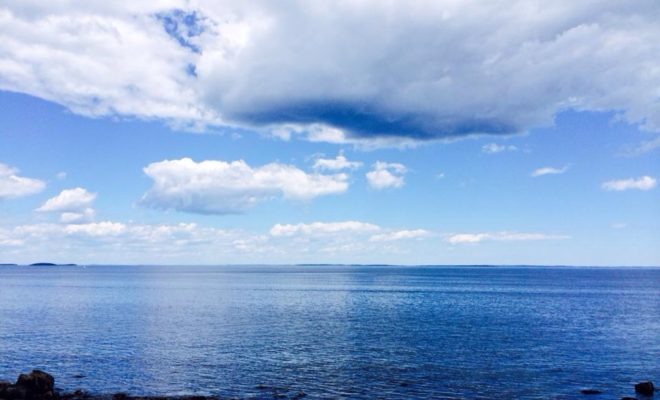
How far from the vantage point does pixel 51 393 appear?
144 ft

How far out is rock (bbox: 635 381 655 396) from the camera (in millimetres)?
45469

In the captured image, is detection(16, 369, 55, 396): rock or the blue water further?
the blue water

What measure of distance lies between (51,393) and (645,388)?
53.2m

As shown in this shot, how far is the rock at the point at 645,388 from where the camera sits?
45.5 m

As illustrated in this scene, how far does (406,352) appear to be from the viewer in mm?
64500


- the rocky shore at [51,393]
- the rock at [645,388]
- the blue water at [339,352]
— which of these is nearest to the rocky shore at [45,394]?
the rocky shore at [51,393]

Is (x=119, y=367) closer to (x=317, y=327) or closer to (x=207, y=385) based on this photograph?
(x=207, y=385)

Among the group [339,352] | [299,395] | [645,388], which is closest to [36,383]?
[299,395]

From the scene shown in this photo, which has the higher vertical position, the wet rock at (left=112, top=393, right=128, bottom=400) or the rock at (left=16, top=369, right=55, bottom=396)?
the rock at (left=16, top=369, right=55, bottom=396)

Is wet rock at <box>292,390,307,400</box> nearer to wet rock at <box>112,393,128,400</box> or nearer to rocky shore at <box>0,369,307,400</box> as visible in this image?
rocky shore at <box>0,369,307,400</box>

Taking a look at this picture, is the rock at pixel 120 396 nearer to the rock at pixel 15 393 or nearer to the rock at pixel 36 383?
the rock at pixel 36 383

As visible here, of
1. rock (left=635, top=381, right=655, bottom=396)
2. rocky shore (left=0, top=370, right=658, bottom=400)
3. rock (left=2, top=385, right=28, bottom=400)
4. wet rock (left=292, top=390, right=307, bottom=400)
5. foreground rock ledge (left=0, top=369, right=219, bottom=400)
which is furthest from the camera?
rock (left=635, top=381, right=655, bottom=396)

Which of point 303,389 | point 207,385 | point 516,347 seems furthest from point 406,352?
point 207,385

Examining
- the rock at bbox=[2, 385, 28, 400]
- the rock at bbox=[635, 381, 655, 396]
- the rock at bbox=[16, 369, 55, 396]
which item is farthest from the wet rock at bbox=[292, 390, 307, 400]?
the rock at bbox=[635, 381, 655, 396]
